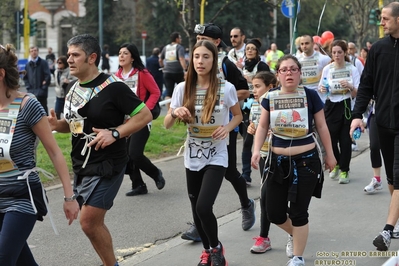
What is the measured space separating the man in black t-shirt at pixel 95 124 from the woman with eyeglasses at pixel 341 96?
5197mm

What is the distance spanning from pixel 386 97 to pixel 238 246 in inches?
73.8

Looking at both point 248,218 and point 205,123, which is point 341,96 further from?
point 205,123

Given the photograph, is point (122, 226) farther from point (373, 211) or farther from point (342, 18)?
point (342, 18)

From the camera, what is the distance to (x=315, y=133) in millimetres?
5867

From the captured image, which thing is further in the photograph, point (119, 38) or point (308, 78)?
point (119, 38)

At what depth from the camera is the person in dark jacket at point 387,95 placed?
6.30m

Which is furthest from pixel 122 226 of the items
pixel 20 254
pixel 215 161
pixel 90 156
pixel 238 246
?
pixel 20 254

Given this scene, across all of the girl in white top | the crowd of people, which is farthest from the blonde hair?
the girl in white top

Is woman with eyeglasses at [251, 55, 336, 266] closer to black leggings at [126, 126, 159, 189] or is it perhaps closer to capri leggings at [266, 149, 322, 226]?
capri leggings at [266, 149, 322, 226]

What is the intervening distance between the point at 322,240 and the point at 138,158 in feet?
9.70

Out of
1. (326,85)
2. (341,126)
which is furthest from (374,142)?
(326,85)

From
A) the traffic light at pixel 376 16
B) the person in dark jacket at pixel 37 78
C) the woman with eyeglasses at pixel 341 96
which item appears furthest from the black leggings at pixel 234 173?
the traffic light at pixel 376 16

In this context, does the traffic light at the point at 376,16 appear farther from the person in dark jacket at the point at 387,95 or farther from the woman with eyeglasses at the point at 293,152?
the woman with eyeglasses at the point at 293,152

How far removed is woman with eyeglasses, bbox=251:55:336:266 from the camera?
5684 mm
